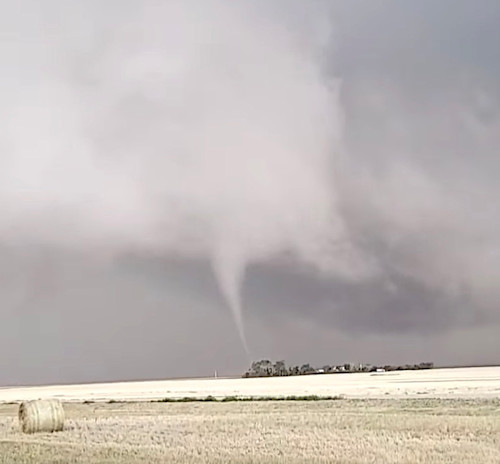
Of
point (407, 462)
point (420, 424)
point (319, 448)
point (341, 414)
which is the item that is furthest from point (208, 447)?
point (341, 414)

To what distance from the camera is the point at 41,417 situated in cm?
2836

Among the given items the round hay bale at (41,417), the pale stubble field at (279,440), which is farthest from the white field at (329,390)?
the round hay bale at (41,417)

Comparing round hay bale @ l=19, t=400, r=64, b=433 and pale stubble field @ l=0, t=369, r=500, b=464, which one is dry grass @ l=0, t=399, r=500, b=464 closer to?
pale stubble field @ l=0, t=369, r=500, b=464

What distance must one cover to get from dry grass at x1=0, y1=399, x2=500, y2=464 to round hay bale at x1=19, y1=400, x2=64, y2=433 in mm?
549

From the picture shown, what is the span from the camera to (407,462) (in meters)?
17.3

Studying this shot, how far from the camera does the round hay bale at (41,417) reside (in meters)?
28.2

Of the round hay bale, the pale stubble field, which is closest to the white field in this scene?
the pale stubble field

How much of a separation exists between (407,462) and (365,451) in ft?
6.22

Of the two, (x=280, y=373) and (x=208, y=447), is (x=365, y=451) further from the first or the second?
(x=280, y=373)

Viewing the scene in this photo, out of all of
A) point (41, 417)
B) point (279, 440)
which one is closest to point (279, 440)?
point (279, 440)

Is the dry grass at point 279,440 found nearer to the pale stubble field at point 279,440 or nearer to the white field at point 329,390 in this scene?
the pale stubble field at point 279,440

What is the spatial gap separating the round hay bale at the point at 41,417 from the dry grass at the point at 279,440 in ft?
1.80

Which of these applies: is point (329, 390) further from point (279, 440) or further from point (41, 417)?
point (279, 440)

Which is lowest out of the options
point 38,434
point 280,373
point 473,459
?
point 473,459
